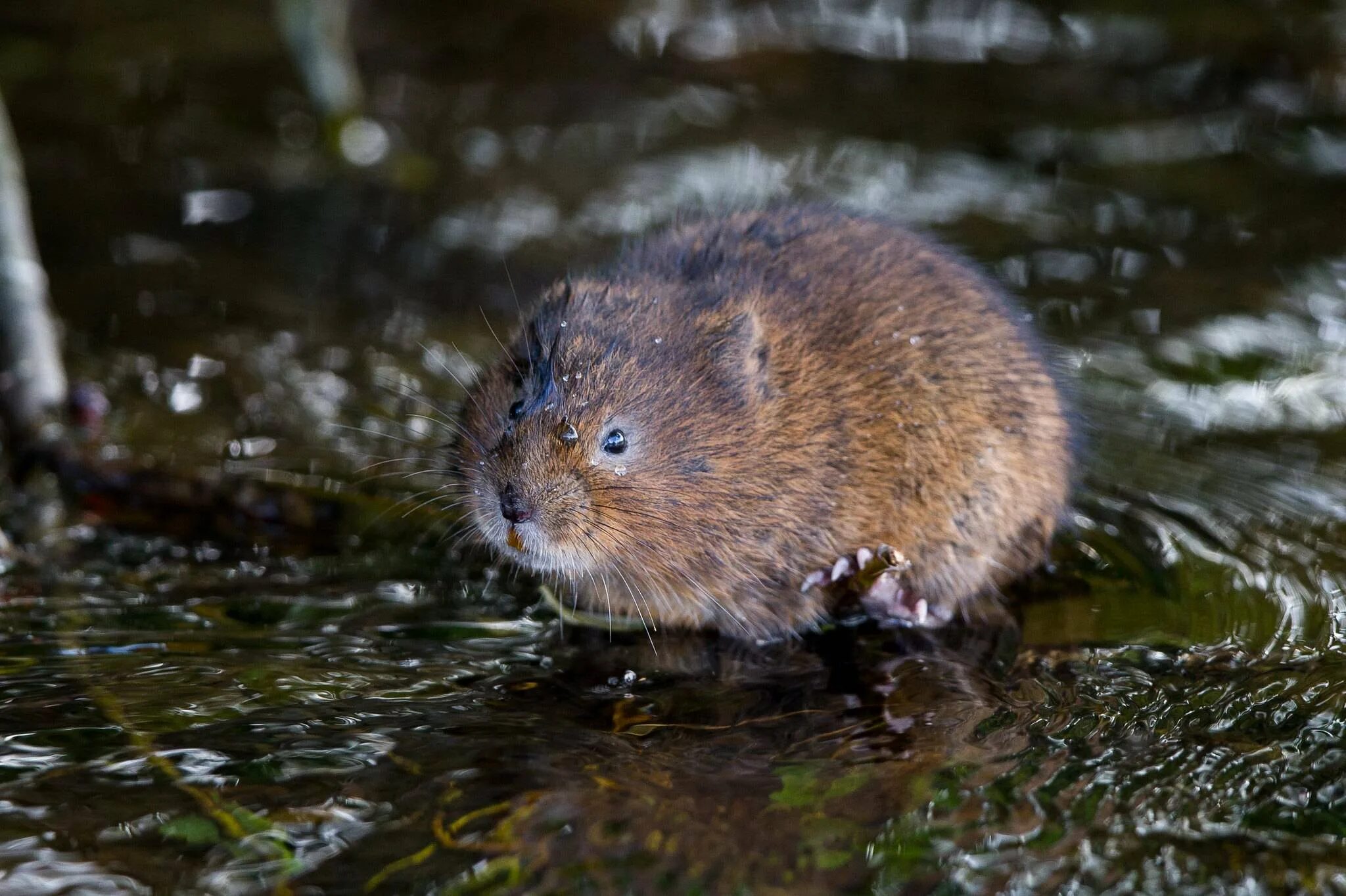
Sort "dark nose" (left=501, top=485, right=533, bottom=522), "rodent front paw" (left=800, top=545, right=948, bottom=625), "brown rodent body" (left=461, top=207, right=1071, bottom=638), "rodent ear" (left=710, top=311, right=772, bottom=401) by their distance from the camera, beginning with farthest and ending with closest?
"rodent front paw" (left=800, top=545, right=948, bottom=625) → "rodent ear" (left=710, top=311, right=772, bottom=401) → "brown rodent body" (left=461, top=207, right=1071, bottom=638) → "dark nose" (left=501, top=485, right=533, bottom=522)

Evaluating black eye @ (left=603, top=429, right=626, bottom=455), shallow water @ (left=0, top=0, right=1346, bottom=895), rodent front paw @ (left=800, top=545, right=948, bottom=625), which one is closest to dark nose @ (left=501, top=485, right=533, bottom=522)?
black eye @ (left=603, top=429, right=626, bottom=455)

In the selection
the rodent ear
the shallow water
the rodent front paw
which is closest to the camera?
the shallow water

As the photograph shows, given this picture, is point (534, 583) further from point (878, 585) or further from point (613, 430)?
point (878, 585)

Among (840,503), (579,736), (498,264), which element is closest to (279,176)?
(498,264)

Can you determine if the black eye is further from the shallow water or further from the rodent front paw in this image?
the rodent front paw

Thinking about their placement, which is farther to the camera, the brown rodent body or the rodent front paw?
the rodent front paw

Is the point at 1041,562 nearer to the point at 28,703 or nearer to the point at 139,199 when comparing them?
the point at 28,703

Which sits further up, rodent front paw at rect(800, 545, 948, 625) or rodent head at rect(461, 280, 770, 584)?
rodent head at rect(461, 280, 770, 584)

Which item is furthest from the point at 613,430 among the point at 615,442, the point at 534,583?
the point at 534,583
